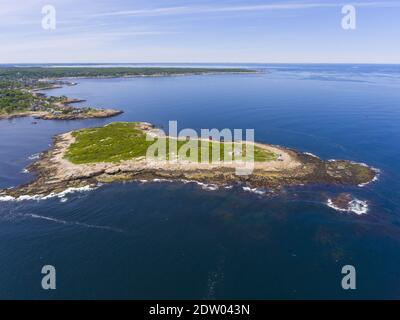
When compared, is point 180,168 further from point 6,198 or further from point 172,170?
point 6,198

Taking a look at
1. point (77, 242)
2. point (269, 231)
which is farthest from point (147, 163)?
point (269, 231)

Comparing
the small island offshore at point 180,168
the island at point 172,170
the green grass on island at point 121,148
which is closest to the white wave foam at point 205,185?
the small island offshore at point 180,168

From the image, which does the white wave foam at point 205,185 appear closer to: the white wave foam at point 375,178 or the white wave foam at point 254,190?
the white wave foam at point 254,190

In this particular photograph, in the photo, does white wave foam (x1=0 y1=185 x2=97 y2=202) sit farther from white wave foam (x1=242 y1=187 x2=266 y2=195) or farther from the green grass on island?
white wave foam (x1=242 y1=187 x2=266 y2=195)

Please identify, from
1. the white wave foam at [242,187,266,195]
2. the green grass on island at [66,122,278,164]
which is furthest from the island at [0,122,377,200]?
the white wave foam at [242,187,266,195]

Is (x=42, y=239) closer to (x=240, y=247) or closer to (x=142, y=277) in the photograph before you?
(x=142, y=277)

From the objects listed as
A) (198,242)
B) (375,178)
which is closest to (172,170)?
(198,242)

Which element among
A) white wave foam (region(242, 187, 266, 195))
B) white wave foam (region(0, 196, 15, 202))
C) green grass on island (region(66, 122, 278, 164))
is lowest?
white wave foam (region(0, 196, 15, 202))
